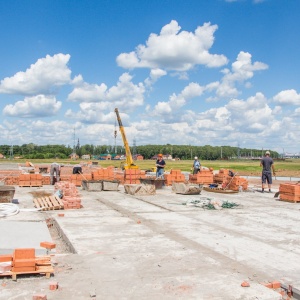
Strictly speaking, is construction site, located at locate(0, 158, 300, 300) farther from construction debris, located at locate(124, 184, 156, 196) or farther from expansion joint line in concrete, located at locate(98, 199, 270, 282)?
construction debris, located at locate(124, 184, 156, 196)

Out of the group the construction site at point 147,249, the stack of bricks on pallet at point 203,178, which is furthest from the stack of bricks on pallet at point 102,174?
the construction site at point 147,249

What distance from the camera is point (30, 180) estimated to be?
74.4 feet

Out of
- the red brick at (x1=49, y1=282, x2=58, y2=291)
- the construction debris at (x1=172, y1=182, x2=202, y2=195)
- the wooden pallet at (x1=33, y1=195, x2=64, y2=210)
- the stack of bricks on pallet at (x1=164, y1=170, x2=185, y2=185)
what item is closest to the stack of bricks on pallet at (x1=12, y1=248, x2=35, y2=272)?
the red brick at (x1=49, y1=282, x2=58, y2=291)

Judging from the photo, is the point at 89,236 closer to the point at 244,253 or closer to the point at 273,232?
the point at 244,253

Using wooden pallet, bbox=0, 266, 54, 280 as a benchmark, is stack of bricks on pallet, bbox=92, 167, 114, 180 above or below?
above

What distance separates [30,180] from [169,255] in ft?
55.3

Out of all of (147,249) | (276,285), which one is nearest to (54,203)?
(147,249)

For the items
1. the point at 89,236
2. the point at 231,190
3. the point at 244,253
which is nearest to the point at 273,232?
the point at 244,253

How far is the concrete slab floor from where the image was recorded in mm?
5594

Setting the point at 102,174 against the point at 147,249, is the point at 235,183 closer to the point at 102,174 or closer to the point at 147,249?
the point at 102,174

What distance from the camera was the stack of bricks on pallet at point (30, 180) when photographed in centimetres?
2252

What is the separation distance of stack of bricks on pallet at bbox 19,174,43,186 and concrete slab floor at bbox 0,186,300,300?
9798 mm

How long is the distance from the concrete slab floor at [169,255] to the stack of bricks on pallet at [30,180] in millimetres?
9798

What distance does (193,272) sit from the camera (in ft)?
21.1
